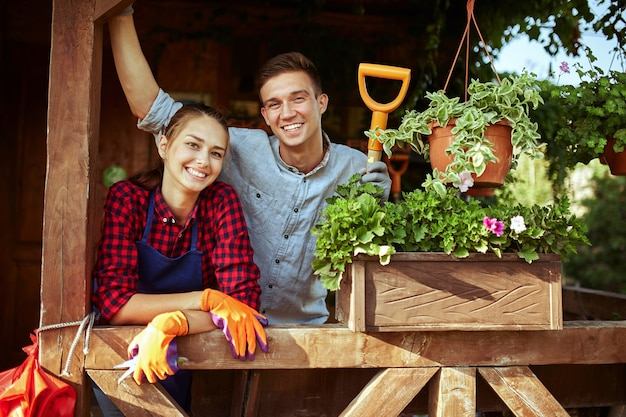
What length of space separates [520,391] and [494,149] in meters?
0.85

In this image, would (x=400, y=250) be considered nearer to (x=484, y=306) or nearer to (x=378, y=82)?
(x=484, y=306)

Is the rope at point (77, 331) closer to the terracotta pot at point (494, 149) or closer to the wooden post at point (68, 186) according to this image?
the wooden post at point (68, 186)

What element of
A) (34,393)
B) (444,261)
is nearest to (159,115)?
(34,393)

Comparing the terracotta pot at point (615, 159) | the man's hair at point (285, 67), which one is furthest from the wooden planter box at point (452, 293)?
the man's hair at point (285, 67)

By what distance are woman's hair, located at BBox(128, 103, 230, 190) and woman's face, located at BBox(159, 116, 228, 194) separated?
0.02m

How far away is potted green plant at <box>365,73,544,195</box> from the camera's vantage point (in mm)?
2006

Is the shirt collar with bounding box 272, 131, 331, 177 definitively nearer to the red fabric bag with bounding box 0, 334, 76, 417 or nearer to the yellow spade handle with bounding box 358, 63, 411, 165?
the yellow spade handle with bounding box 358, 63, 411, 165

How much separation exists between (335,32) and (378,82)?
501 mm

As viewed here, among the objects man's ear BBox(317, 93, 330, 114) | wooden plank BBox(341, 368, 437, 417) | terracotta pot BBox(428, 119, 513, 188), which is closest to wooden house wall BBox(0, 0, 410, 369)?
man's ear BBox(317, 93, 330, 114)

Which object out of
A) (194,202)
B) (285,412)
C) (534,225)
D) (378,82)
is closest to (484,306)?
(534,225)

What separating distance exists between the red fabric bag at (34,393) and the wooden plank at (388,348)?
12 centimetres

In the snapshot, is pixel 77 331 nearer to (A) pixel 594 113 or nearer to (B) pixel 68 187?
(B) pixel 68 187

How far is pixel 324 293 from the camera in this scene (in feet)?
9.12

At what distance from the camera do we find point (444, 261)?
203cm
